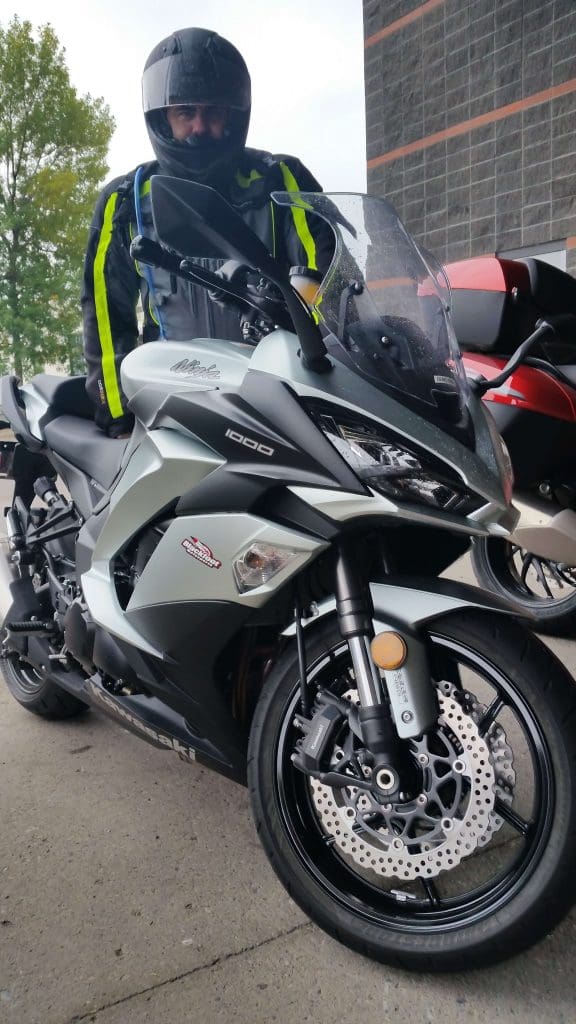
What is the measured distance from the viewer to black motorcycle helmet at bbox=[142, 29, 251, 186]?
6.76 ft

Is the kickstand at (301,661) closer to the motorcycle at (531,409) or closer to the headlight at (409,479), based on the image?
the headlight at (409,479)

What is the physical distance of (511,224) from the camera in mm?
11453

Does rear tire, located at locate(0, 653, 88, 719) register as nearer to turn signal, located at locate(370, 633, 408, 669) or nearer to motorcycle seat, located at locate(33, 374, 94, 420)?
motorcycle seat, located at locate(33, 374, 94, 420)

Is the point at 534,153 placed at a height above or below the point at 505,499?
above

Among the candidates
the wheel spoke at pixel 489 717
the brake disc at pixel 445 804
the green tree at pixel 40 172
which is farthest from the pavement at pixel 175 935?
the green tree at pixel 40 172

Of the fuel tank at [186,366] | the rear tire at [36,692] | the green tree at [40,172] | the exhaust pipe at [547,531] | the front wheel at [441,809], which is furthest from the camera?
the green tree at [40,172]

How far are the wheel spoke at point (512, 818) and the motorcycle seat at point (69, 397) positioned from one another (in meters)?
1.71

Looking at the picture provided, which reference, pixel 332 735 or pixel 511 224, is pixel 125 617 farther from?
pixel 511 224

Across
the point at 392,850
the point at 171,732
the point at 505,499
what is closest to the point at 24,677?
the point at 171,732

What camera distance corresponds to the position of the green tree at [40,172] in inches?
773

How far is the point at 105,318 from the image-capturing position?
8.10ft

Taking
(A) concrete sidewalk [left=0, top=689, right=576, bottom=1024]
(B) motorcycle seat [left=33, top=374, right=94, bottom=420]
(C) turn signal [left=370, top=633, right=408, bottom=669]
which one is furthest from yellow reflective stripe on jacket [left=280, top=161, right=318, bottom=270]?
(A) concrete sidewalk [left=0, top=689, right=576, bottom=1024]

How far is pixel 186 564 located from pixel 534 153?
11.0 m

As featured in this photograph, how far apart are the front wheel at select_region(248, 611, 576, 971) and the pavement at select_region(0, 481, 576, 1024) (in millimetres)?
97
